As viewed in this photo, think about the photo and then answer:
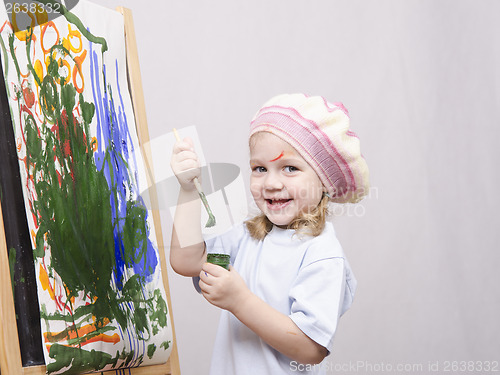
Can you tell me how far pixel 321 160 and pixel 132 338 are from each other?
65 centimetres

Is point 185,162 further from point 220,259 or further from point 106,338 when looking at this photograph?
point 106,338

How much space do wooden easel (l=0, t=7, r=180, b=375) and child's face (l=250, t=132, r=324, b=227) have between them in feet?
1.11

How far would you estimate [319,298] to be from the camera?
4.85 ft

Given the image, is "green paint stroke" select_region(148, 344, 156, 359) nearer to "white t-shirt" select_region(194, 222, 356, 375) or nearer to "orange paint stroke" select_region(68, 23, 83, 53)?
"white t-shirt" select_region(194, 222, 356, 375)

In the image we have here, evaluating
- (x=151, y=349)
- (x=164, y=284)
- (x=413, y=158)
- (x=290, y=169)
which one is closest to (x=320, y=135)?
(x=290, y=169)

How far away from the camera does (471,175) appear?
3209 millimetres

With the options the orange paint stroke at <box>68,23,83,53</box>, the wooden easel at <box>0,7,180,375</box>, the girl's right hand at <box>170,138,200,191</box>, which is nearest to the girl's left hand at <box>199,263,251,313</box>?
the girl's right hand at <box>170,138,200,191</box>

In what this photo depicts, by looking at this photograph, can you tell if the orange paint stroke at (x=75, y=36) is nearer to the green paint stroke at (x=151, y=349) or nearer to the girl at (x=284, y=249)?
the girl at (x=284, y=249)

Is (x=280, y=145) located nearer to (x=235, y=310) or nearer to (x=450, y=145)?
(x=235, y=310)

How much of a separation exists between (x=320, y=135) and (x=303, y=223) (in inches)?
8.8

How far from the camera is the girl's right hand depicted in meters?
1.51

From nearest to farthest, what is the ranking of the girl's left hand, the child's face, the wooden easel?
the wooden easel → the girl's left hand → the child's face

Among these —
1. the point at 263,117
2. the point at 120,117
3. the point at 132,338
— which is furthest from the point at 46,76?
the point at 132,338

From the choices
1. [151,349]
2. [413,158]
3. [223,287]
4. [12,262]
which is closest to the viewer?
[12,262]
